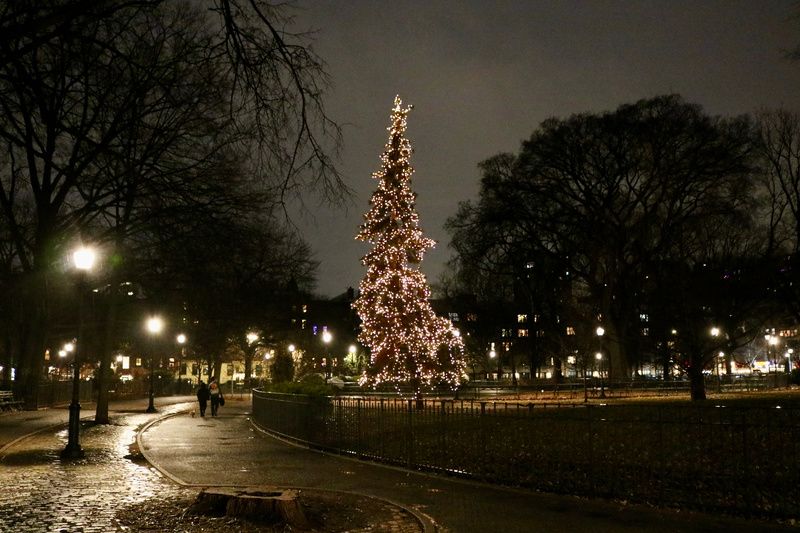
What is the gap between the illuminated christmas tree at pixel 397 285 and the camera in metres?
35.7

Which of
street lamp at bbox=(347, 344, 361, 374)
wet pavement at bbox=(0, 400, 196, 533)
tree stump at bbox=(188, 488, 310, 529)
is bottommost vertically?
wet pavement at bbox=(0, 400, 196, 533)

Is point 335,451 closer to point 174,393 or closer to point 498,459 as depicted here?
point 498,459

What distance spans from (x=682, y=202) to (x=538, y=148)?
8.37 m

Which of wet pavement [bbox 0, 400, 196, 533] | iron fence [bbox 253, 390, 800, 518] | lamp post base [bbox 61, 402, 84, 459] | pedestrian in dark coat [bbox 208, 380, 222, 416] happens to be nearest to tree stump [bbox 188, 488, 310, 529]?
wet pavement [bbox 0, 400, 196, 533]

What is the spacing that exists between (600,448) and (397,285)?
22101mm

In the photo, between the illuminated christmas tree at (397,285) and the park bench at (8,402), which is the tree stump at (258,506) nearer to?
the illuminated christmas tree at (397,285)

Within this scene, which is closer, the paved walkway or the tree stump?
the tree stump

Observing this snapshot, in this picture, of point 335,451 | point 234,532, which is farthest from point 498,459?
point 234,532

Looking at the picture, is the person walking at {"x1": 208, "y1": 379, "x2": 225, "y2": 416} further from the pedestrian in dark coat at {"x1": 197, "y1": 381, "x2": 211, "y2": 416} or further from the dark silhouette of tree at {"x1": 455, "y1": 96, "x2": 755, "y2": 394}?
the dark silhouette of tree at {"x1": 455, "y1": 96, "x2": 755, "y2": 394}

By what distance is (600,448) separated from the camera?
1399 centimetres

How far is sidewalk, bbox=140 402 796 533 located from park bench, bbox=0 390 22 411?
18003 millimetres

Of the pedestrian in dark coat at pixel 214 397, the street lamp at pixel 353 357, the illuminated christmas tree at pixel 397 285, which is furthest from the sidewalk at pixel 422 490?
the street lamp at pixel 353 357

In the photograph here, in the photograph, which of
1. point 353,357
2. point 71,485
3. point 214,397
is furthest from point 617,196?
point 353,357

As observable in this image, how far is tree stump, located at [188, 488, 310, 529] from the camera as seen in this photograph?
31.8 feet
